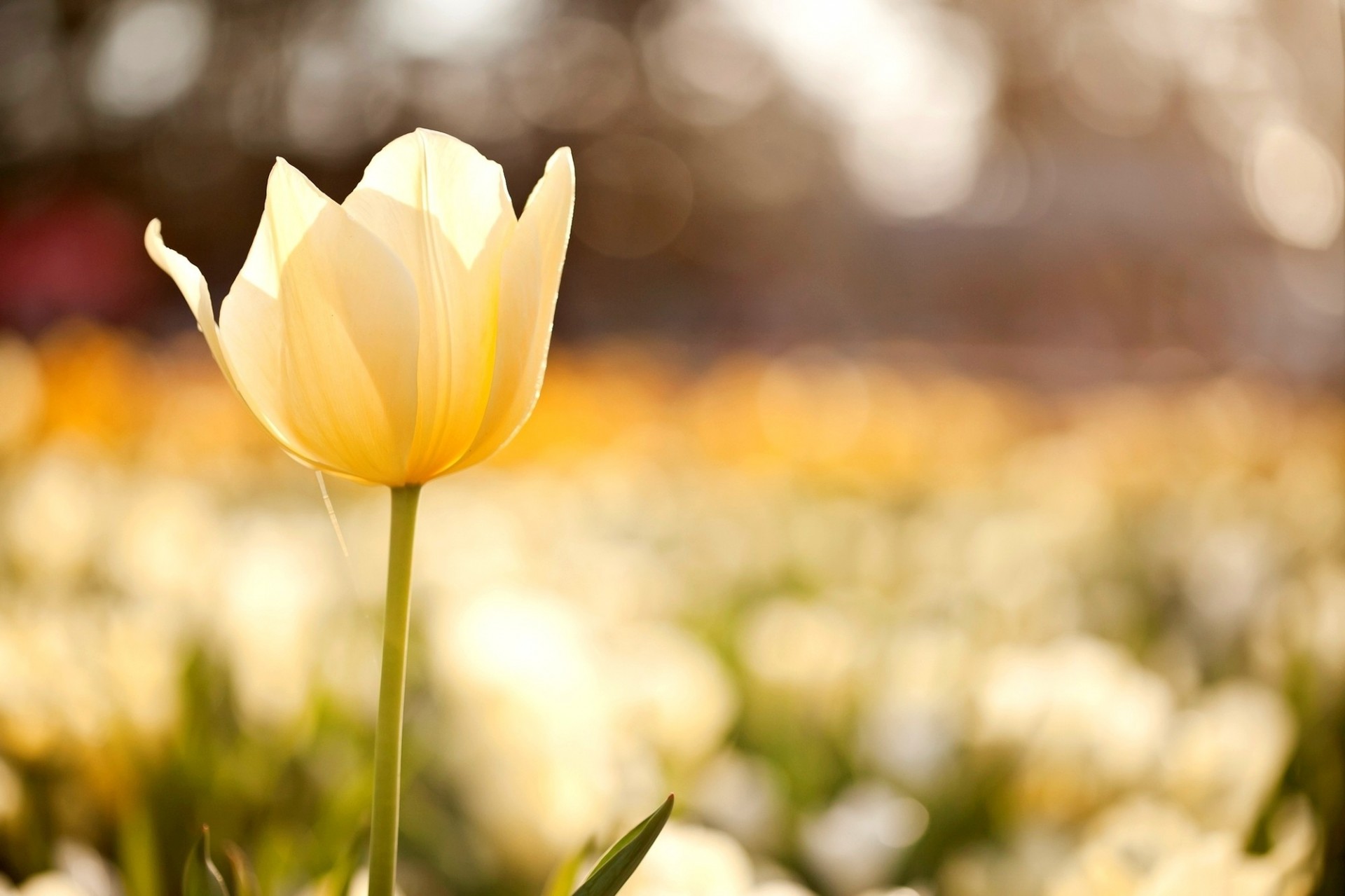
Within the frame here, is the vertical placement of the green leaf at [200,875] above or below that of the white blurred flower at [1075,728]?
above

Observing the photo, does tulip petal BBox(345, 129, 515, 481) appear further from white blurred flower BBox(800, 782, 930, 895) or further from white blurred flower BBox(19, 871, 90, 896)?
white blurred flower BBox(800, 782, 930, 895)

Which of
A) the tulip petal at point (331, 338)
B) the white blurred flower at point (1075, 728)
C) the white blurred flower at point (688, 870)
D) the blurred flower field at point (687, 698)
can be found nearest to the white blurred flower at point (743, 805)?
the blurred flower field at point (687, 698)

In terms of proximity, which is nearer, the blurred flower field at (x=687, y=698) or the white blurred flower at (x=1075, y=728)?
the blurred flower field at (x=687, y=698)

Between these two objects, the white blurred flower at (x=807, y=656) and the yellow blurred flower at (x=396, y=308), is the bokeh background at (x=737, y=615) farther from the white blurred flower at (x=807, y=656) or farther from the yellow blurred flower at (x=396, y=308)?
the yellow blurred flower at (x=396, y=308)

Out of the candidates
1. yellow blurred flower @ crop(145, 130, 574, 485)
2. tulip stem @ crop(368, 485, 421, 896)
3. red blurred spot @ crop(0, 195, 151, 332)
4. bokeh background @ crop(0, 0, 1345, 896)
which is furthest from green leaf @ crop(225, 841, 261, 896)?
red blurred spot @ crop(0, 195, 151, 332)

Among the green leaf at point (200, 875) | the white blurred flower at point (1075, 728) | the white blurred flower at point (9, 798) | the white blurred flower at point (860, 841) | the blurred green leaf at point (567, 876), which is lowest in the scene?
the white blurred flower at point (9, 798)

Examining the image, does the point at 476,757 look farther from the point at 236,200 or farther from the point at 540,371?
the point at 236,200

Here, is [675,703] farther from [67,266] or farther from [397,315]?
[67,266]

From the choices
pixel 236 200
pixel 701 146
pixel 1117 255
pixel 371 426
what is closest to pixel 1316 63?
pixel 371 426
